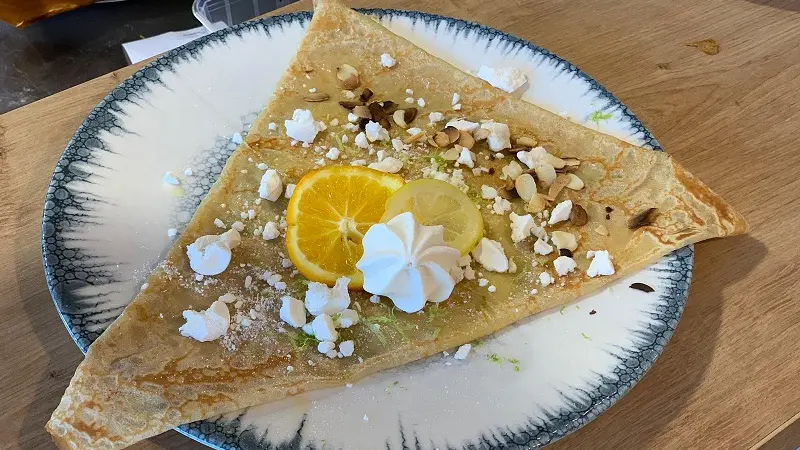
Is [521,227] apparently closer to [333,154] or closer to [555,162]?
[555,162]

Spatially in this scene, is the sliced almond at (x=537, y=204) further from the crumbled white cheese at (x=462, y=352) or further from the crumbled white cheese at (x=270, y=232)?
the crumbled white cheese at (x=270, y=232)

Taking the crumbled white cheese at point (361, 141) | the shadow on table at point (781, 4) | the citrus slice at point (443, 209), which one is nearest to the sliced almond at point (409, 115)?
the crumbled white cheese at point (361, 141)

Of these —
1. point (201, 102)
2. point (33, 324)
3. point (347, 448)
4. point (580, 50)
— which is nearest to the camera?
point (347, 448)

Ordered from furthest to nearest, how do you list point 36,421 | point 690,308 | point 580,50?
1. point 580,50
2. point 690,308
3. point 36,421

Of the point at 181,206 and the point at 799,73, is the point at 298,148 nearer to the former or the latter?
the point at 181,206

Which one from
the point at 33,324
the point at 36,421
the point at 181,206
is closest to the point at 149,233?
the point at 181,206
